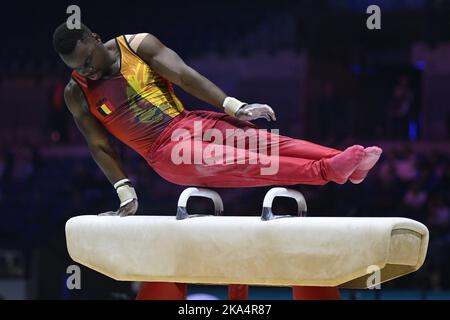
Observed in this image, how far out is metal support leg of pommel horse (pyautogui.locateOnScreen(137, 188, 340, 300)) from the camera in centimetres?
369

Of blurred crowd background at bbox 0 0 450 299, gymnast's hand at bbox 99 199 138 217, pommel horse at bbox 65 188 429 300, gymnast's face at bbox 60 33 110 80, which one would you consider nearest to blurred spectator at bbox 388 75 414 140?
blurred crowd background at bbox 0 0 450 299

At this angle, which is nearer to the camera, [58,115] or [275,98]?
[275,98]

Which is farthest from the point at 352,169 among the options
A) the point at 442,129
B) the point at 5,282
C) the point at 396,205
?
the point at 442,129

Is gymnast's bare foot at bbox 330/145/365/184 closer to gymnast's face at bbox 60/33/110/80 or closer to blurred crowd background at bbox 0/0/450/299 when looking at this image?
gymnast's face at bbox 60/33/110/80

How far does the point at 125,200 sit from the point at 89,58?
0.75 metres

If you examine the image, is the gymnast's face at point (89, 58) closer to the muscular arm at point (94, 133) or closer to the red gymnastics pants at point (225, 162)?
the muscular arm at point (94, 133)

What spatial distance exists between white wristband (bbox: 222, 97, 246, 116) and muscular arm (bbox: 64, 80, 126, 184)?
71 cm

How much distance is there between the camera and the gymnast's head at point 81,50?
3871mm

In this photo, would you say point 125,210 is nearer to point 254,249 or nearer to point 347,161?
point 254,249

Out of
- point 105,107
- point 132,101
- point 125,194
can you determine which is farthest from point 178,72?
point 125,194

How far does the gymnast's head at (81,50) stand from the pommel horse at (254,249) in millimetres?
754

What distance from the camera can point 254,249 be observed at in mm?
3508

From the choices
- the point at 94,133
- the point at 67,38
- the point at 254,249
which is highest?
the point at 67,38

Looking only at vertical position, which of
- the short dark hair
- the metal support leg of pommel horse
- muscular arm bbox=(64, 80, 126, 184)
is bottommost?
the metal support leg of pommel horse
